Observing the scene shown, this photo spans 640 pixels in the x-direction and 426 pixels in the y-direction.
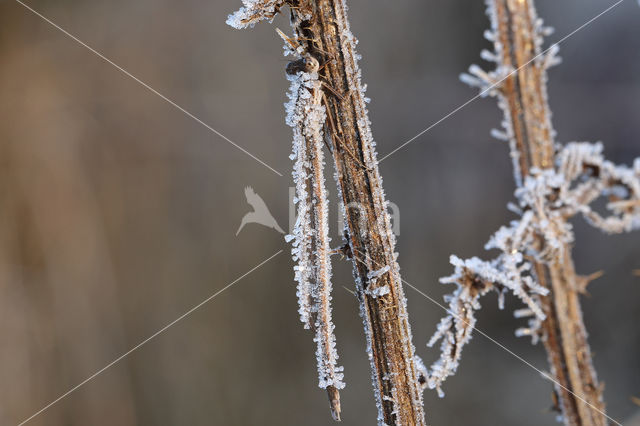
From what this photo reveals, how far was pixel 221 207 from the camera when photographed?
3.11 ft

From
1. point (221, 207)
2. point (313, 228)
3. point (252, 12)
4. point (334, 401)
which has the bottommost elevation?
point (334, 401)

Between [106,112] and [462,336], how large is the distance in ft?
2.70

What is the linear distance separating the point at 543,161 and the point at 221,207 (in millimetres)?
682

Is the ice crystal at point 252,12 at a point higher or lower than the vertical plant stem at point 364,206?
higher

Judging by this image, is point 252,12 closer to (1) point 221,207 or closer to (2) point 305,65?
(2) point 305,65


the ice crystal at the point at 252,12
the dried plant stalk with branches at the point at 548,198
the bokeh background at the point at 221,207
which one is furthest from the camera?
the bokeh background at the point at 221,207

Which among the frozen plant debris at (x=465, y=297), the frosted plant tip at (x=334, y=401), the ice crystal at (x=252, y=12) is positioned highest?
the ice crystal at (x=252, y=12)

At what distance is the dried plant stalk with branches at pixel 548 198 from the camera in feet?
1.27

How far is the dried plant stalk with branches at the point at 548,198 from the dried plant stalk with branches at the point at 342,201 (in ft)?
0.40

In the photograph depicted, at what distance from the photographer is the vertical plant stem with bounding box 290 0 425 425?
0.30 metres

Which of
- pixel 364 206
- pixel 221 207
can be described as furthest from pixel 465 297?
pixel 221 207

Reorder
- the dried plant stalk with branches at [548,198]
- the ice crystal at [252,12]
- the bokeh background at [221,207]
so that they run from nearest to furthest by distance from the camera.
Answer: the ice crystal at [252,12], the dried plant stalk with branches at [548,198], the bokeh background at [221,207]

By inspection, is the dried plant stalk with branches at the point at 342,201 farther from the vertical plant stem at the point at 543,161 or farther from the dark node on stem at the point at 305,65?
the vertical plant stem at the point at 543,161

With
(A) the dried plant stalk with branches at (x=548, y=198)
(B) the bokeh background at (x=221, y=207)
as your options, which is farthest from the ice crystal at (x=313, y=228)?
(B) the bokeh background at (x=221, y=207)
